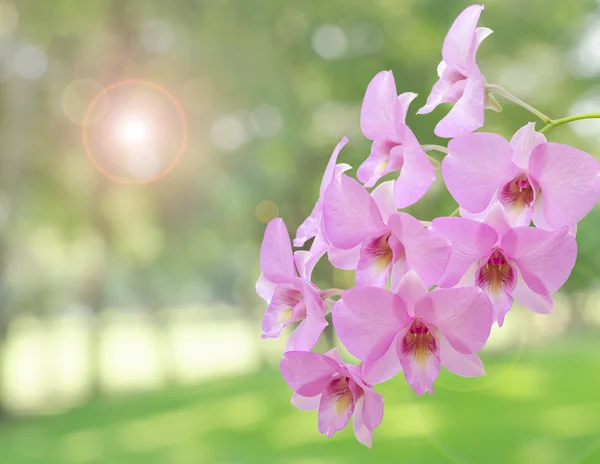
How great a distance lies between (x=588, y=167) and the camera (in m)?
0.48

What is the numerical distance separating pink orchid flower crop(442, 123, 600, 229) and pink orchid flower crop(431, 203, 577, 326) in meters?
0.02

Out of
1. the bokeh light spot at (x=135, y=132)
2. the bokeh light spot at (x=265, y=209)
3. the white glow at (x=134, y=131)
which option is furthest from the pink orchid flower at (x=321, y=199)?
the white glow at (x=134, y=131)

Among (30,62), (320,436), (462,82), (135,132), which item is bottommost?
(462,82)

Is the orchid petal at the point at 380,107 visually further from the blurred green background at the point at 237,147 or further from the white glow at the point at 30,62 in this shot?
the white glow at the point at 30,62

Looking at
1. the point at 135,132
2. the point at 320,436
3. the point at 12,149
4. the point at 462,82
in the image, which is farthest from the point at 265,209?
the point at 462,82

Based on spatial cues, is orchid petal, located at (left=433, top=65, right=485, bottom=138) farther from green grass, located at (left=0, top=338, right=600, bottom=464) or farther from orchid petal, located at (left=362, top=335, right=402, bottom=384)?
green grass, located at (left=0, top=338, right=600, bottom=464)

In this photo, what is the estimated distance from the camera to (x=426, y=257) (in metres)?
0.47

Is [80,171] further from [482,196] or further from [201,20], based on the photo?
[482,196]

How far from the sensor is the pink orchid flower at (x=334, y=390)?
1.71ft

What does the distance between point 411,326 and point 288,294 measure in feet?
0.35

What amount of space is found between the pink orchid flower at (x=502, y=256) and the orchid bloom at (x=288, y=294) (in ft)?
0.30

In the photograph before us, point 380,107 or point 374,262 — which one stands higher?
point 380,107

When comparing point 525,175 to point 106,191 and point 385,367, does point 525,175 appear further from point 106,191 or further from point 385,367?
point 106,191

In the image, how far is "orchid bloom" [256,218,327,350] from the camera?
51 cm
